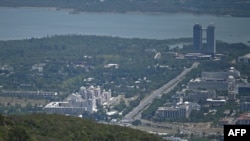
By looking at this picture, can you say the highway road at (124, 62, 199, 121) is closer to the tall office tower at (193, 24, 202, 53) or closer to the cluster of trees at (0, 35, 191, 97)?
the cluster of trees at (0, 35, 191, 97)

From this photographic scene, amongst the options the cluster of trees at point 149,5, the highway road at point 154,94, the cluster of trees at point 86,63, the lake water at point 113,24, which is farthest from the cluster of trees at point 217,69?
the cluster of trees at point 149,5

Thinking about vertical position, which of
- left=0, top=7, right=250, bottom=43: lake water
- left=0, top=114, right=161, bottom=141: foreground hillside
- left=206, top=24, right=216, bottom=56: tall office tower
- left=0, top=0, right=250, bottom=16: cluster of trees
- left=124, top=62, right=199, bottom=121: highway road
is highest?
left=0, top=0, right=250, bottom=16: cluster of trees

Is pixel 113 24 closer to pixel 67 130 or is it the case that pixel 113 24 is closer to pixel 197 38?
pixel 197 38

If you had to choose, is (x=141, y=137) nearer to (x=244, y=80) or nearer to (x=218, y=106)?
(x=218, y=106)

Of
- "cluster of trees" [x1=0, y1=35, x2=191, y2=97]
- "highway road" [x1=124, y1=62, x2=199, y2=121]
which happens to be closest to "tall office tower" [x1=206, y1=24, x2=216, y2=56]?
"cluster of trees" [x1=0, y1=35, x2=191, y2=97]

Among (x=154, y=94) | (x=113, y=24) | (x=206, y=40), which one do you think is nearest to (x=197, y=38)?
(x=206, y=40)

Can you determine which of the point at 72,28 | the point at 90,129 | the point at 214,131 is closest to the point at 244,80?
the point at 214,131

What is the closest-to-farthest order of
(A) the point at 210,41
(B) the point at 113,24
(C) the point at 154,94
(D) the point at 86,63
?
(C) the point at 154,94
(D) the point at 86,63
(A) the point at 210,41
(B) the point at 113,24
